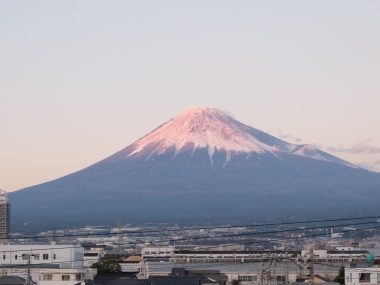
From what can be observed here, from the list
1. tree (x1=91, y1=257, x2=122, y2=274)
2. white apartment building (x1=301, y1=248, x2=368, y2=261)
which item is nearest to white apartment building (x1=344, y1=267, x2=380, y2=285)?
tree (x1=91, y1=257, x2=122, y2=274)

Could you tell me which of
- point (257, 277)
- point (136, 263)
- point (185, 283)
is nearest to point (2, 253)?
point (136, 263)

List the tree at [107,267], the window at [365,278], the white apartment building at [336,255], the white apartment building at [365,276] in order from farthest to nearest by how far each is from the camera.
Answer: the white apartment building at [336,255] → the tree at [107,267] → the window at [365,278] → the white apartment building at [365,276]

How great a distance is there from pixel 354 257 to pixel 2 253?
28348 millimetres

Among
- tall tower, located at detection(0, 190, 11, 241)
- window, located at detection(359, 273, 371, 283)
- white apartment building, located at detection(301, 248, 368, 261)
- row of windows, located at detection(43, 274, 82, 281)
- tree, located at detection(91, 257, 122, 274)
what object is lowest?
window, located at detection(359, 273, 371, 283)

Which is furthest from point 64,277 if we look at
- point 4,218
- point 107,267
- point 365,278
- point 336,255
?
point 4,218

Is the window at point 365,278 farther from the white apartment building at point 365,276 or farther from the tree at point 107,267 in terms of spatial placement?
the tree at point 107,267

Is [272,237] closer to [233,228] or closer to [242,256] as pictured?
[233,228]

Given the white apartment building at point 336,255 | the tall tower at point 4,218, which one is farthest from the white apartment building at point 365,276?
the tall tower at point 4,218

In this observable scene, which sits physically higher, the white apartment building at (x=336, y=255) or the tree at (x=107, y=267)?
the white apartment building at (x=336, y=255)

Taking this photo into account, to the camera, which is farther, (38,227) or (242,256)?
(38,227)

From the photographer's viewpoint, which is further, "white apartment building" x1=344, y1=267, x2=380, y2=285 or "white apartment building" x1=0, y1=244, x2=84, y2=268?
"white apartment building" x1=0, y1=244, x2=84, y2=268

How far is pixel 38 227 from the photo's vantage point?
641ft

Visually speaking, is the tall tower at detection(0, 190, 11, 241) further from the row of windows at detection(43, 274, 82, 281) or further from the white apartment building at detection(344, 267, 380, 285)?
the white apartment building at detection(344, 267, 380, 285)

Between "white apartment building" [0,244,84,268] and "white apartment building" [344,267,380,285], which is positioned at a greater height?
"white apartment building" [0,244,84,268]
